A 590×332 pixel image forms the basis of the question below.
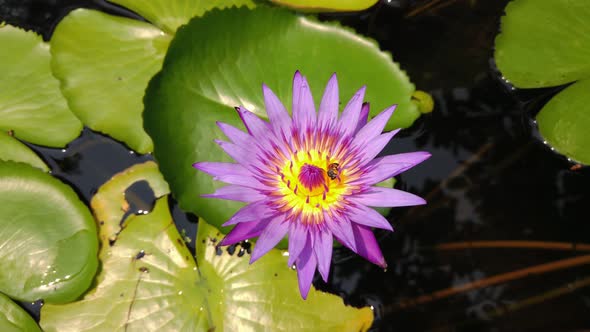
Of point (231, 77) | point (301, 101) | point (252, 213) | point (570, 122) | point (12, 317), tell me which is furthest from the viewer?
point (570, 122)

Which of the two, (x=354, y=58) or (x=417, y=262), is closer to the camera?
(x=354, y=58)

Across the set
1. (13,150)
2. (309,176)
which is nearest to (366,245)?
(309,176)

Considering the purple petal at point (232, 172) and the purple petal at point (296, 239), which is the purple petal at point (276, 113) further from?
the purple petal at point (296, 239)

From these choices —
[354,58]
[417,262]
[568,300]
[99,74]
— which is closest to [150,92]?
[99,74]

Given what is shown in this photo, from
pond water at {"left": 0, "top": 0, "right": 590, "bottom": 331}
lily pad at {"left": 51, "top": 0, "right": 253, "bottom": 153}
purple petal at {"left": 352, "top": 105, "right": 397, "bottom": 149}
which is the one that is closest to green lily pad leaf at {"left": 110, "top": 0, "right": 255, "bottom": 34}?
lily pad at {"left": 51, "top": 0, "right": 253, "bottom": 153}

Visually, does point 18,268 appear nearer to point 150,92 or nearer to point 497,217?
point 150,92

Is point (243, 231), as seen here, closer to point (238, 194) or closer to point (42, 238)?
point (238, 194)

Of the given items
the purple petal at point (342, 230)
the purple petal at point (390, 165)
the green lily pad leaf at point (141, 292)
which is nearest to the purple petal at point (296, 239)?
the purple petal at point (342, 230)
